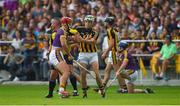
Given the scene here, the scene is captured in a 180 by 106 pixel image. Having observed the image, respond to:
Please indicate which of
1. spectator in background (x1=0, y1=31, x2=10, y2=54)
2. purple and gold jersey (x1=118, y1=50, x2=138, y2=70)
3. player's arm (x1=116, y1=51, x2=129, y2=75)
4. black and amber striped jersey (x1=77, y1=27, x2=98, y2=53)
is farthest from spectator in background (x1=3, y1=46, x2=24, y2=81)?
black and amber striped jersey (x1=77, y1=27, x2=98, y2=53)

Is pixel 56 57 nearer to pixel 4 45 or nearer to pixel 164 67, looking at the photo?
pixel 164 67

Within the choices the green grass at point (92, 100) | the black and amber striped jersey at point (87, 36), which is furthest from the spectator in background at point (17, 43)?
the black and amber striped jersey at point (87, 36)

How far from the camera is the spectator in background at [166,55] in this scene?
2877 cm

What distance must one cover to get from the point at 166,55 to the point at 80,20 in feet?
11.5

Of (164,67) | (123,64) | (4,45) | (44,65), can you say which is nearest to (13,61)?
(4,45)

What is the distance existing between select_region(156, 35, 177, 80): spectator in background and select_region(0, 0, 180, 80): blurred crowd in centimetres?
40

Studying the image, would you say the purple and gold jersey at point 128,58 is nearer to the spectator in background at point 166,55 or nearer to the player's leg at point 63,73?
the player's leg at point 63,73

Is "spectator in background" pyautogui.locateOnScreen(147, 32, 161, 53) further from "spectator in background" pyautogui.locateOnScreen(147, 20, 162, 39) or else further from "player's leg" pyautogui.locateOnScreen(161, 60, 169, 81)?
"player's leg" pyautogui.locateOnScreen(161, 60, 169, 81)

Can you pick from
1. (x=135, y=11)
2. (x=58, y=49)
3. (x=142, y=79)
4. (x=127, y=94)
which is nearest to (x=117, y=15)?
(x=135, y=11)

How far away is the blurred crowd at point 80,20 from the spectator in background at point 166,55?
40 centimetres

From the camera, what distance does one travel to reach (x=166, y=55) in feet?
94.4

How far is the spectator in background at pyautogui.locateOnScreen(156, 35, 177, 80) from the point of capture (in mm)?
28766

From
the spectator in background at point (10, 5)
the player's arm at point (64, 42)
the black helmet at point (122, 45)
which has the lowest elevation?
the black helmet at point (122, 45)

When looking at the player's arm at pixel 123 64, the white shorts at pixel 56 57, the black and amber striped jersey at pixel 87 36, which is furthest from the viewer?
the player's arm at pixel 123 64
